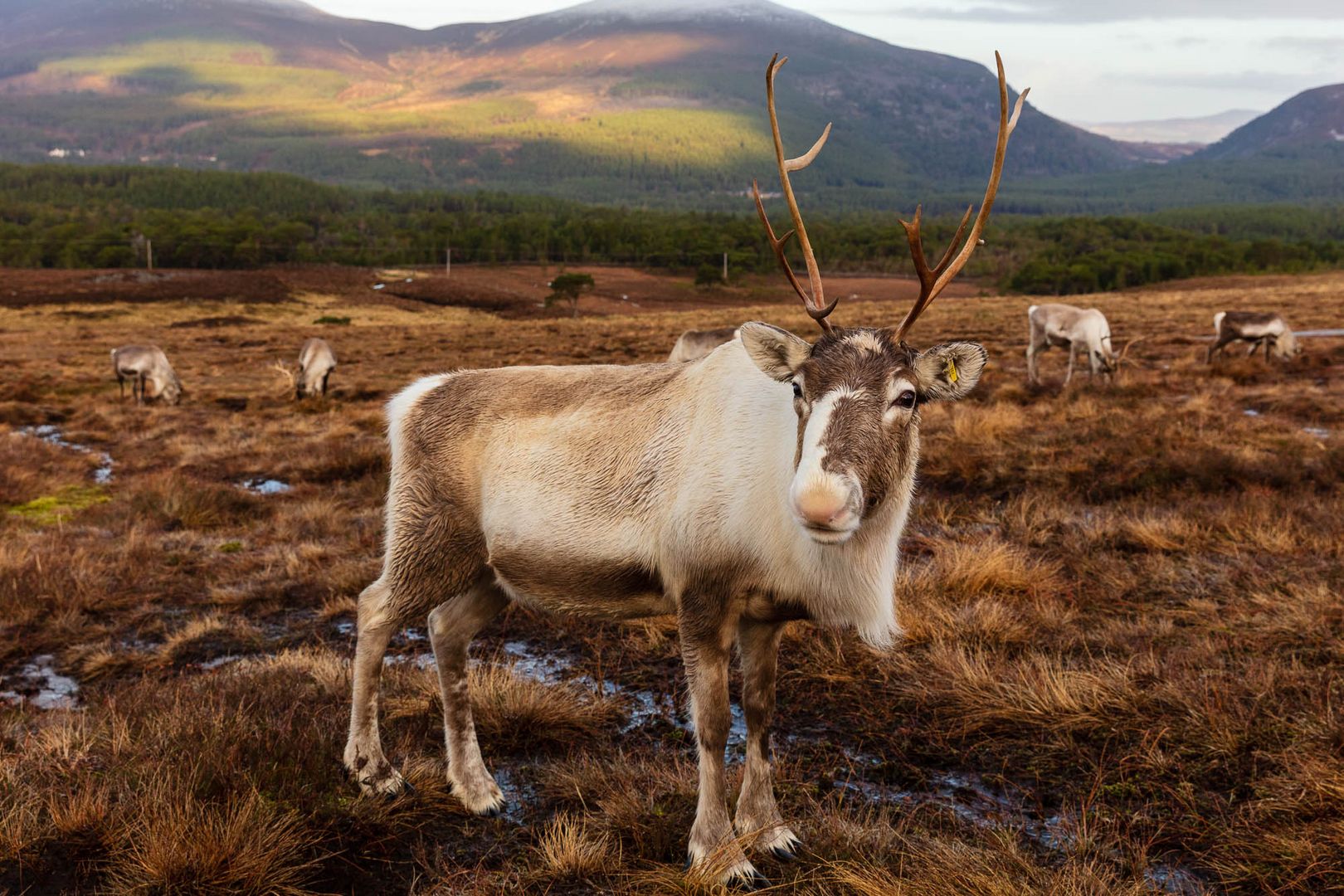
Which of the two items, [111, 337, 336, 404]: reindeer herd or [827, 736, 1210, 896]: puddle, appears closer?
[827, 736, 1210, 896]: puddle

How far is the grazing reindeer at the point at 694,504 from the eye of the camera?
296 centimetres

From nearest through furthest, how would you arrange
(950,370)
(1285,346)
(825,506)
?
(825,506), (950,370), (1285,346)

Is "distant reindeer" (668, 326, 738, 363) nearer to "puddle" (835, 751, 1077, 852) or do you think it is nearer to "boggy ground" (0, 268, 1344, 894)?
"boggy ground" (0, 268, 1344, 894)

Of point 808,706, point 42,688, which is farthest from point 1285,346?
point 42,688

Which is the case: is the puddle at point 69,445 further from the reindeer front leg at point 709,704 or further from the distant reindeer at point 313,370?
the reindeer front leg at point 709,704

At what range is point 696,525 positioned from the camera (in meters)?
3.19

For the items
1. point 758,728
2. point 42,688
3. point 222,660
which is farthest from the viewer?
point 222,660

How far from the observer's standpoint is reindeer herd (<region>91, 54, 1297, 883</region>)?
296 centimetres

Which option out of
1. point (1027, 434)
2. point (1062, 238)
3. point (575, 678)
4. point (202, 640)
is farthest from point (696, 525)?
point (1062, 238)

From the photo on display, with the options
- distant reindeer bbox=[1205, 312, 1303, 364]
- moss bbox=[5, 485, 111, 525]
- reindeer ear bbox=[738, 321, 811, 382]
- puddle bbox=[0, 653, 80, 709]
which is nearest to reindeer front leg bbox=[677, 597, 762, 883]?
reindeer ear bbox=[738, 321, 811, 382]

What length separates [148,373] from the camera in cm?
2053

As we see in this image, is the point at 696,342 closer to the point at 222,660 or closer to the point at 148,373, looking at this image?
the point at 222,660

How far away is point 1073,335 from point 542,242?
3129 inches

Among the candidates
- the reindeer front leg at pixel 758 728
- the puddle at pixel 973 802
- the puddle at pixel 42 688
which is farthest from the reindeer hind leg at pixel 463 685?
the puddle at pixel 42 688
